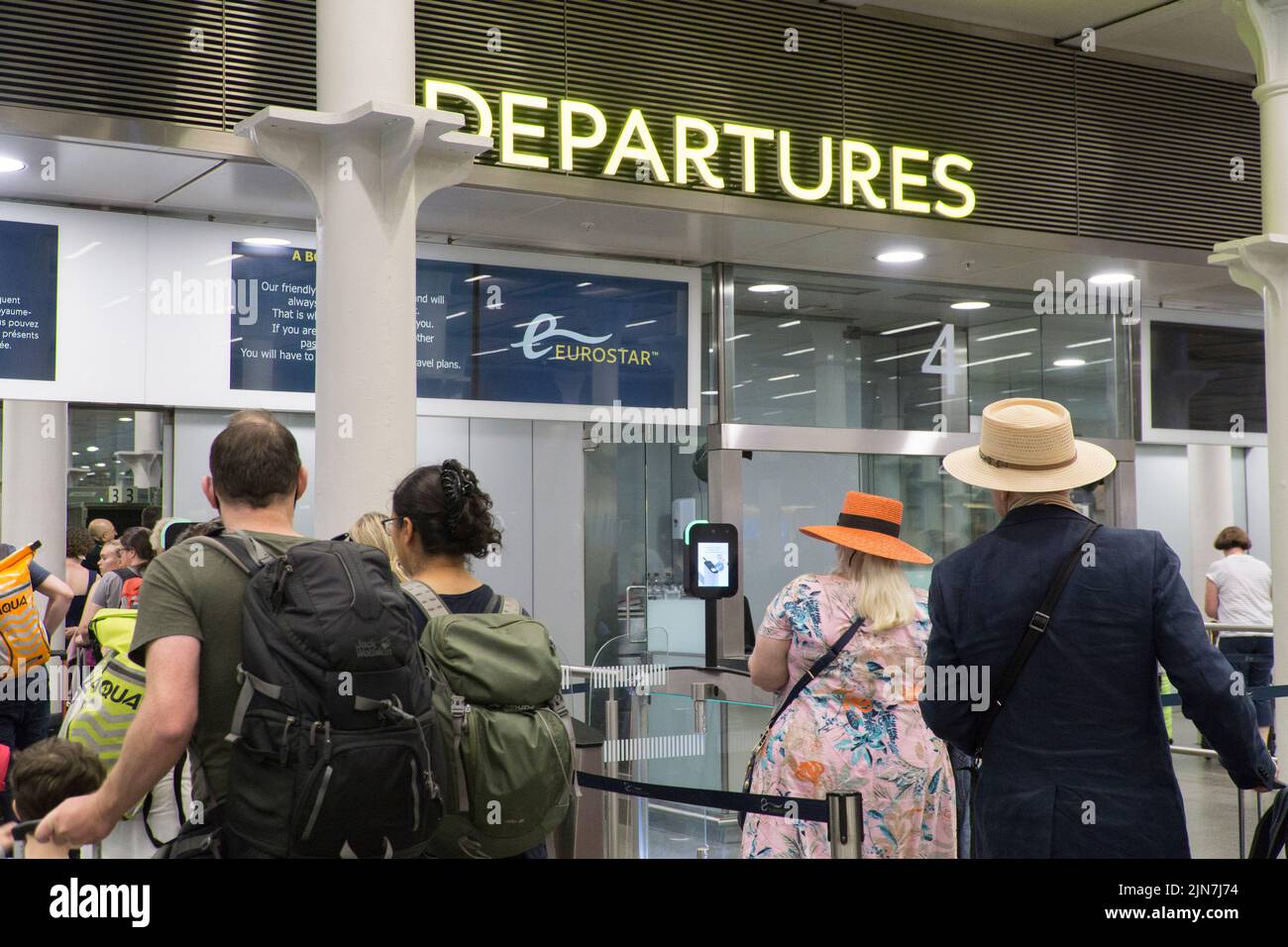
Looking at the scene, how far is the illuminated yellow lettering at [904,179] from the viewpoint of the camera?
340 inches

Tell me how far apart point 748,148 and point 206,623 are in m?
6.22

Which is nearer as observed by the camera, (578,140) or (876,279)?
(578,140)

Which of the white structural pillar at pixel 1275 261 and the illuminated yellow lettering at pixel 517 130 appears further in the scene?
the white structural pillar at pixel 1275 261

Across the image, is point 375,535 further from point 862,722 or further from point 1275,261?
point 1275,261

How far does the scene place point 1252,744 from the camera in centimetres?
274

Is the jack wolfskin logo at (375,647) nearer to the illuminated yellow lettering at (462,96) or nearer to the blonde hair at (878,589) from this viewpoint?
the blonde hair at (878,589)

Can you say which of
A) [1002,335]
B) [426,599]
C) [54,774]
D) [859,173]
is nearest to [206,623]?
[426,599]

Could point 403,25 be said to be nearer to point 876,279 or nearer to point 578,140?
point 578,140

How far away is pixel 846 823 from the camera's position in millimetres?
3092

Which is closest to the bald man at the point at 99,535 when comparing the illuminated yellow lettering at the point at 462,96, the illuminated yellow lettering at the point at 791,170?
the illuminated yellow lettering at the point at 462,96

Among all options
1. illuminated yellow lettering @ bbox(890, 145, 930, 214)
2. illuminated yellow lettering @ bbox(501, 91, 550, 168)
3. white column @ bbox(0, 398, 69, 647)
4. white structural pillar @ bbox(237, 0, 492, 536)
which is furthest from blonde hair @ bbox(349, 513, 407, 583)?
white column @ bbox(0, 398, 69, 647)

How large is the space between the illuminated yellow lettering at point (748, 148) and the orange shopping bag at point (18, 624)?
4429 millimetres
